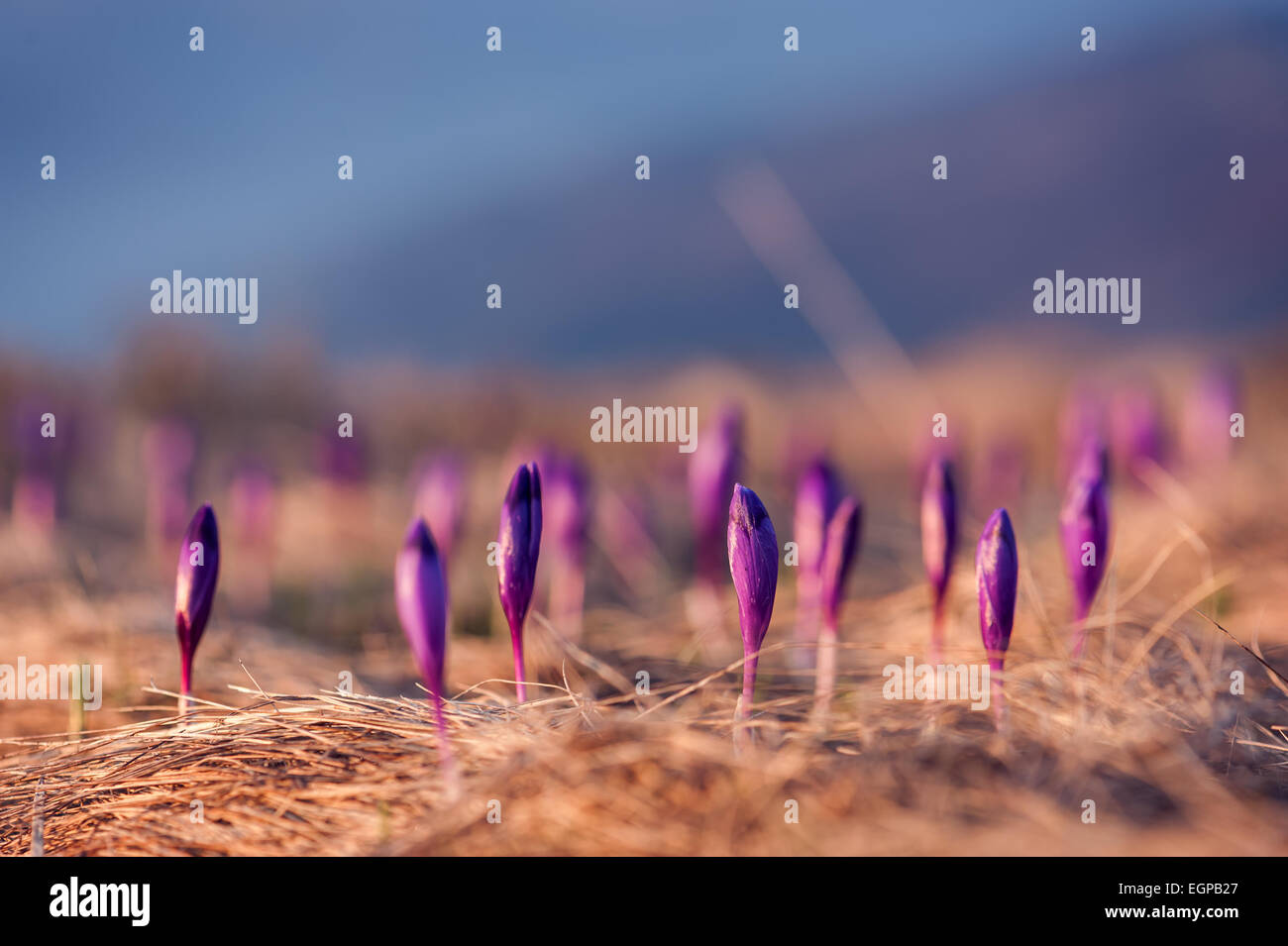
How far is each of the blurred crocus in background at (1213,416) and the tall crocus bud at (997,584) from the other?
293 centimetres

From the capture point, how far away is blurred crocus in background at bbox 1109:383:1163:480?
153 inches

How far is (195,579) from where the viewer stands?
208cm

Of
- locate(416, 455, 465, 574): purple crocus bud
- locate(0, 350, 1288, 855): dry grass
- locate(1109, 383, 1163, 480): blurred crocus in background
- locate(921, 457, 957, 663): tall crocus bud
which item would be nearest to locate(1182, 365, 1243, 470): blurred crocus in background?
locate(1109, 383, 1163, 480): blurred crocus in background

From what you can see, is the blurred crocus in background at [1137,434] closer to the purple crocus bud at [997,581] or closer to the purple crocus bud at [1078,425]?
the purple crocus bud at [1078,425]

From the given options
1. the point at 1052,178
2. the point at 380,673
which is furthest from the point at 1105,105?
the point at 380,673

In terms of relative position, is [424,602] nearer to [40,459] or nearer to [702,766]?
[702,766]

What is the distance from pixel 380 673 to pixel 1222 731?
2.44 metres

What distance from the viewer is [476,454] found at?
9281mm

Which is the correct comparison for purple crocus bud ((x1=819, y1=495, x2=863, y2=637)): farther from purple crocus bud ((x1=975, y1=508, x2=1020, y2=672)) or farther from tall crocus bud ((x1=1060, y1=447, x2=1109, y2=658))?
tall crocus bud ((x1=1060, y1=447, x2=1109, y2=658))

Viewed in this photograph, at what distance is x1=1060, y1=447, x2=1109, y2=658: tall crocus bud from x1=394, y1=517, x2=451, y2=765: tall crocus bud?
130 cm

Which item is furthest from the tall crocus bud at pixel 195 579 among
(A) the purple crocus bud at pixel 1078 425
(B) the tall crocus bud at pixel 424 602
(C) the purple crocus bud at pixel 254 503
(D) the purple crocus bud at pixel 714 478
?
(A) the purple crocus bud at pixel 1078 425

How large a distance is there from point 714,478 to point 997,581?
1227 millimetres
